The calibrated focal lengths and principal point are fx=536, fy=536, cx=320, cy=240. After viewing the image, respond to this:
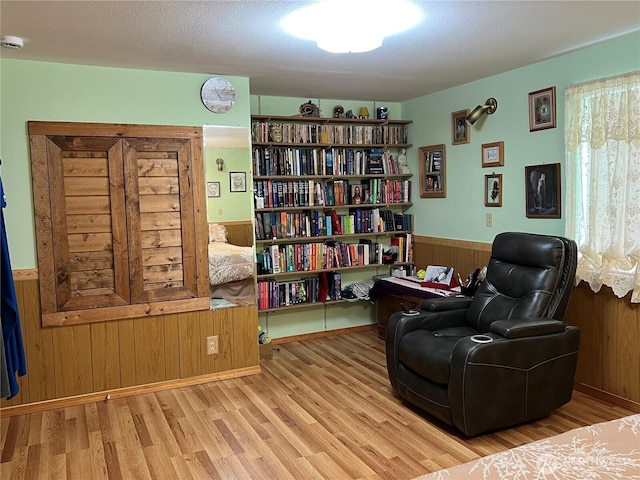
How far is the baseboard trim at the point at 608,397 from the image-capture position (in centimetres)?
335

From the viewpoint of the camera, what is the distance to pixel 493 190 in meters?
4.41

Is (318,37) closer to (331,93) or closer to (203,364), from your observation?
(331,93)

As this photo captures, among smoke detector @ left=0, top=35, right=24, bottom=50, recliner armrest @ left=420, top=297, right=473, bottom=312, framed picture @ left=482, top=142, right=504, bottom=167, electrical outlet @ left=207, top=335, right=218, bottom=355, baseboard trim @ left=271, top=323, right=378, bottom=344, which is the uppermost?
smoke detector @ left=0, top=35, right=24, bottom=50

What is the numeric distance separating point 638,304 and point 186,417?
292cm

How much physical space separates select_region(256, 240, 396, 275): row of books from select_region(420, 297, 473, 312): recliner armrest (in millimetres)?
1555

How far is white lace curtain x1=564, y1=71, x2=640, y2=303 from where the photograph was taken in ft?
10.7

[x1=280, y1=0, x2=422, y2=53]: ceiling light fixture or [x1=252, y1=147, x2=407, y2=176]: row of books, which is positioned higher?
[x1=280, y1=0, x2=422, y2=53]: ceiling light fixture

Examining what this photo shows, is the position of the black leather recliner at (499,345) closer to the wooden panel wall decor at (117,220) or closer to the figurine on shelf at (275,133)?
the wooden panel wall decor at (117,220)

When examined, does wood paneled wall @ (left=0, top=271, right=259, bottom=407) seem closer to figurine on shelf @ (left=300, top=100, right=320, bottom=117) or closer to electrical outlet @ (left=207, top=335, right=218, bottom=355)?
electrical outlet @ (left=207, top=335, right=218, bottom=355)

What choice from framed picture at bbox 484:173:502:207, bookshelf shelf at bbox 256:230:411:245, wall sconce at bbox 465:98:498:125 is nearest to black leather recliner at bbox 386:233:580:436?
framed picture at bbox 484:173:502:207

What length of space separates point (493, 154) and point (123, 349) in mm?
3239

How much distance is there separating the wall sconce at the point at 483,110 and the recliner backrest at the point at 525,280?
1.19 meters

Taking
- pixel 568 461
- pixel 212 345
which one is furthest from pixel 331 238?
pixel 568 461

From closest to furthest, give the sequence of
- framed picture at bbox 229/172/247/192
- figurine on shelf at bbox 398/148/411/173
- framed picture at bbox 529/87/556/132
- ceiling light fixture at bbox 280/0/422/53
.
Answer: ceiling light fixture at bbox 280/0/422/53 → framed picture at bbox 529/87/556/132 → framed picture at bbox 229/172/247/192 → figurine on shelf at bbox 398/148/411/173
